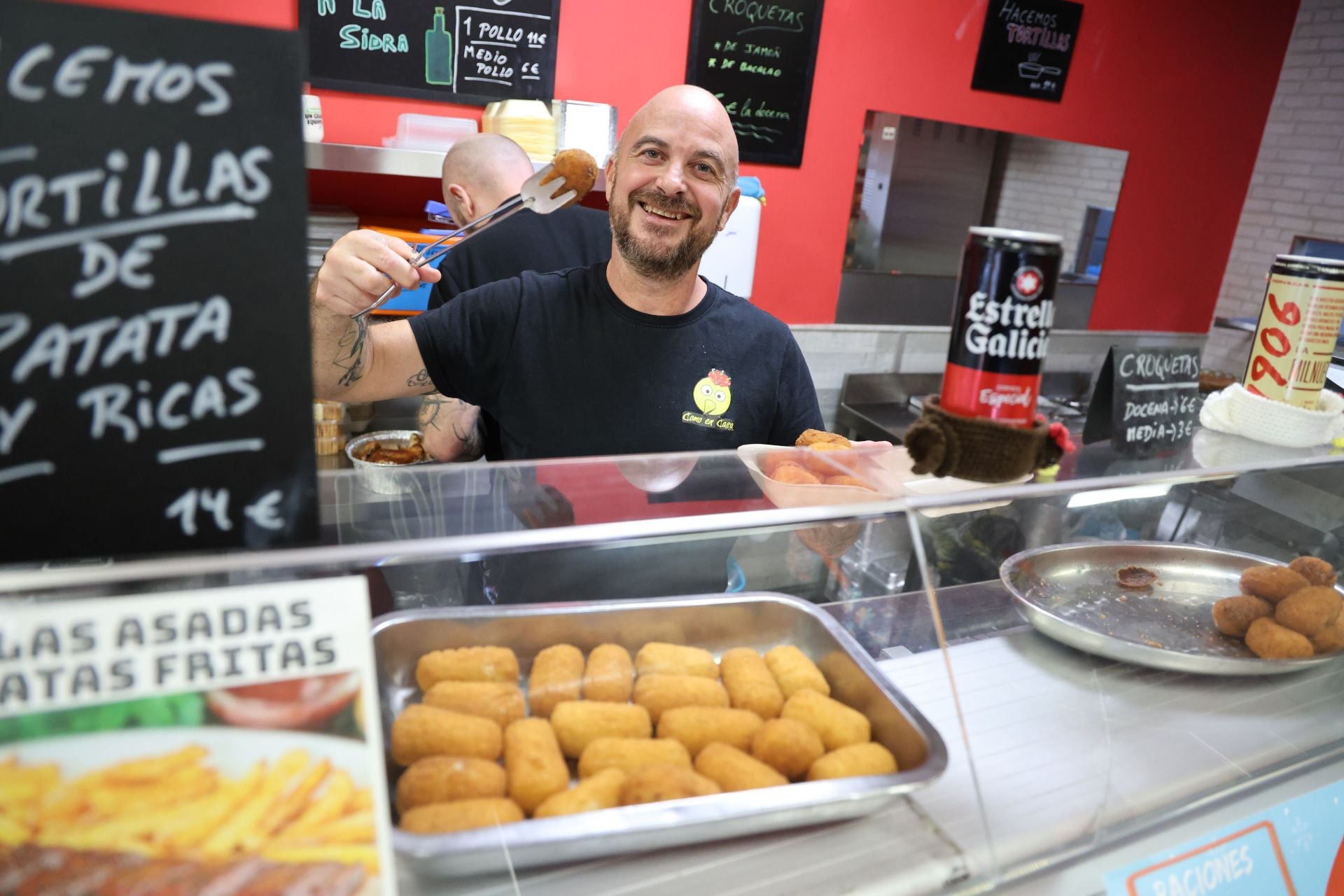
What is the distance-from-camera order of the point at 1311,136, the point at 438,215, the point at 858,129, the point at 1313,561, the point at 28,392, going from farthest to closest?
the point at 1311,136 < the point at 858,129 < the point at 438,215 < the point at 1313,561 < the point at 28,392

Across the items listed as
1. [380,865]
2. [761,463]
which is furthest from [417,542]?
[761,463]

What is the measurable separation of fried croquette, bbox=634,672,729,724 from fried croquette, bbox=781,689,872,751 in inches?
3.1

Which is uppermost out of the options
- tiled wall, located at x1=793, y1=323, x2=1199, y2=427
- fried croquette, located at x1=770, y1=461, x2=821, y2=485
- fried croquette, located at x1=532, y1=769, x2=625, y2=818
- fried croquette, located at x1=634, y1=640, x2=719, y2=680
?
fried croquette, located at x1=770, y1=461, x2=821, y2=485

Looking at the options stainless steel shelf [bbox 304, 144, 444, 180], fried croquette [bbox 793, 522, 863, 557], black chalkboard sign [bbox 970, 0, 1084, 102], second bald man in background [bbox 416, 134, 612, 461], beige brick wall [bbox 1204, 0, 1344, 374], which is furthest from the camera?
beige brick wall [bbox 1204, 0, 1344, 374]

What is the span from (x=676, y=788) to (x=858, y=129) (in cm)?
387

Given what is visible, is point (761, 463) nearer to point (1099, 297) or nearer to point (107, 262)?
point (107, 262)

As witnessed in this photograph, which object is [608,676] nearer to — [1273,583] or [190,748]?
[190,748]

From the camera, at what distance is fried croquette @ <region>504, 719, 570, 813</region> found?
780mm

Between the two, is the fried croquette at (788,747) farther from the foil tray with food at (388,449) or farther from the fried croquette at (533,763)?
the foil tray with food at (388,449)

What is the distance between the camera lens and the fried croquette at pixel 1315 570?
51.9 inches

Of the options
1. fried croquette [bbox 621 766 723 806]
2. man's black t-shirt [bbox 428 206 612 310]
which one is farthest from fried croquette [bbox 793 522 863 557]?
man's black t-shirt [bbox 428 206 612 310]

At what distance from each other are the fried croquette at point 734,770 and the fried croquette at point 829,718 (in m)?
0.08

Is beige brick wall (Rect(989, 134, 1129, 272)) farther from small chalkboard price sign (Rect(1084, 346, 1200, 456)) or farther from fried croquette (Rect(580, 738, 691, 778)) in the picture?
fried croquette (Rect(580, 738, 691, 778))

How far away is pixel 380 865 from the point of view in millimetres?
639
